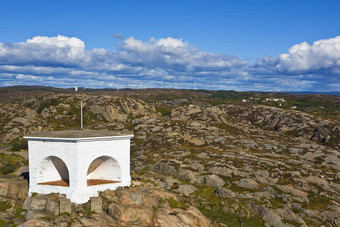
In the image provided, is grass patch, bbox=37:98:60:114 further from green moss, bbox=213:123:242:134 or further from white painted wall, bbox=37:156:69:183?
white painted wall, bbox=37:156:69:183

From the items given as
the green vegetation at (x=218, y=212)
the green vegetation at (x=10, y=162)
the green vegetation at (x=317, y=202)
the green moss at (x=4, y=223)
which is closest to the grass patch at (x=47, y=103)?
the green vegetation at (x=10, y=162)

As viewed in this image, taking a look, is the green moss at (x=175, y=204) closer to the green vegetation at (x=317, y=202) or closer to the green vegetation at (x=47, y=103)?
the green vegetation at (x=317, y=202)

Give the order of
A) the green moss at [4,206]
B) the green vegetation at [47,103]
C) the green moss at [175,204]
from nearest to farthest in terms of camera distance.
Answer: the green moss at [4,206] < the green moss at [175,204] < the green vegetation at [47,103]

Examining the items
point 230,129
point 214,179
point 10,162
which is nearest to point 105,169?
point 214,179

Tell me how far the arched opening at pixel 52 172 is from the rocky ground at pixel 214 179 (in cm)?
219

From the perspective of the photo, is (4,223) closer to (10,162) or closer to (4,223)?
(4,223)

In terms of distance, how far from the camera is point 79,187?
2298cm

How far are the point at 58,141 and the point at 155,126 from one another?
41.5m

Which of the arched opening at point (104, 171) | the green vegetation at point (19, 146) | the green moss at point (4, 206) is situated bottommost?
the green vegetation at point (19, 146)

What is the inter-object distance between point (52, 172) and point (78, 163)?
14.3 ft

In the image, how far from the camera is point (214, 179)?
1384 inches

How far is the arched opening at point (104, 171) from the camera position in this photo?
25641 mm

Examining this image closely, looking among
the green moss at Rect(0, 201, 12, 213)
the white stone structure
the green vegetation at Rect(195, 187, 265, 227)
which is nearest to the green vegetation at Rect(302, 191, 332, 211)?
the green vegetation at Rect(195, 187, 265, 227)

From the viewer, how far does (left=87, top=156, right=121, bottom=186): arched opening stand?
84.1 feet
